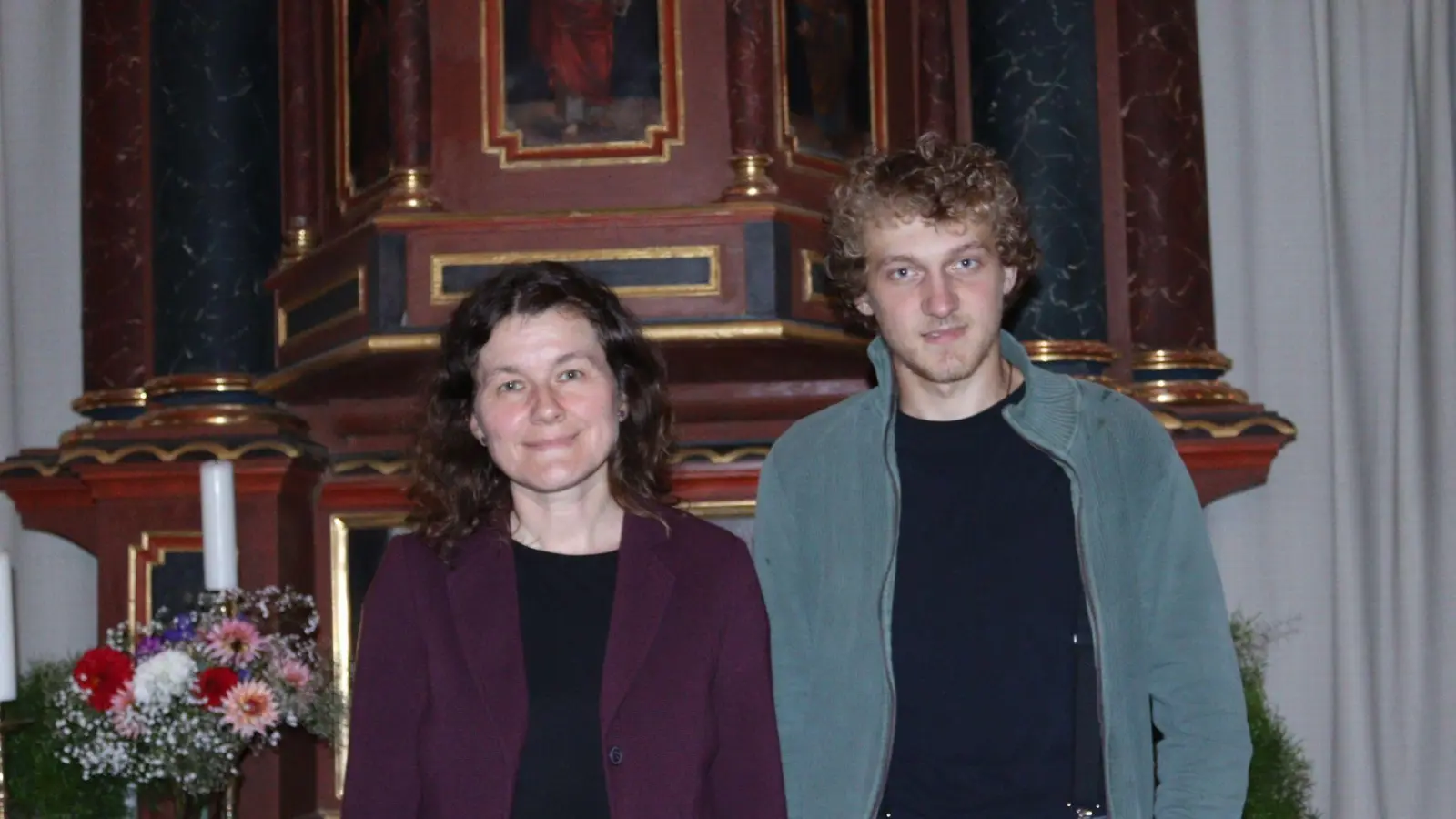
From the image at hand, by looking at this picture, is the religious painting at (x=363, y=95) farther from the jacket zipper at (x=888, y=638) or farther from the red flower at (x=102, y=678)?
the jacket zipper at (x=888, y=638)

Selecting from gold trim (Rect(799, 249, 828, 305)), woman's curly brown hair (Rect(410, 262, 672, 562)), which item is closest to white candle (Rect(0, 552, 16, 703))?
woman's curly brown hair (Rect(410, 262, 672, 562))

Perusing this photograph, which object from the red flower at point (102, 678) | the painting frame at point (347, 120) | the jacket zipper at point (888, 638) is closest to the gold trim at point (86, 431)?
the painting frame at point (347, 120)

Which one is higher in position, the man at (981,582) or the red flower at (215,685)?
the man at (981,582)

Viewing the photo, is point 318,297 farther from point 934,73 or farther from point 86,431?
point 934,73

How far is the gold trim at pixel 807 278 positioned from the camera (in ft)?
13.6

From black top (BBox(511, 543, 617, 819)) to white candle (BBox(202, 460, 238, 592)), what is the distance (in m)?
1.31

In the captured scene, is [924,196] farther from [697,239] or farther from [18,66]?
[18,66]

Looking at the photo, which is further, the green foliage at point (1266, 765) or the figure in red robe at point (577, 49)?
the figure in red robe at point (577, 49)

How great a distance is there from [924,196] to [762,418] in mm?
2282

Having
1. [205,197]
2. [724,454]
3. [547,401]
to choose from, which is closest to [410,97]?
[205,197]

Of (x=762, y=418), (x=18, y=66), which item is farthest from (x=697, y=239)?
(x=18, y=66)

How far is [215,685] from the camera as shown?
133 inches

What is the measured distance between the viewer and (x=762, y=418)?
4.69 m

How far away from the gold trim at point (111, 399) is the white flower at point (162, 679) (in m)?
1.83
